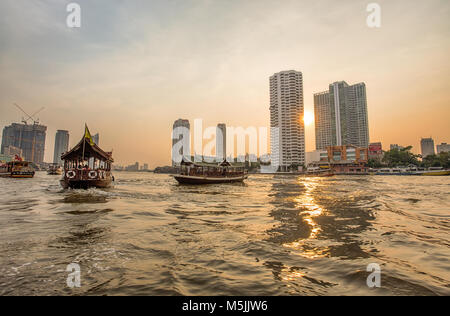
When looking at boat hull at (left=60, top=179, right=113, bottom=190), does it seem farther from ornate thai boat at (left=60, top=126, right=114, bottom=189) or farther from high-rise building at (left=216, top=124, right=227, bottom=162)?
high-rise building at (left=216, top=124, right=227, bottom=162)

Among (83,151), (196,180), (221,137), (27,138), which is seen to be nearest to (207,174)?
(196,180)

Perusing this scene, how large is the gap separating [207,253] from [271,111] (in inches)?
5599

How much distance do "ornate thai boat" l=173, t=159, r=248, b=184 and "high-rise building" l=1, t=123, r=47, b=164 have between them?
219604mm

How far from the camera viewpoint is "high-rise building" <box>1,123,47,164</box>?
183375 millimetres

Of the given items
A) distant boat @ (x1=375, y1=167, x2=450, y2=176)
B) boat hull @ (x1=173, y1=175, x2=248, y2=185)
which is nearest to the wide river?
boat hull @ (x1=173, y1=175, x2=248, y2=185)

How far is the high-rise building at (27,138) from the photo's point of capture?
183 metres

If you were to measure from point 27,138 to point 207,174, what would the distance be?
233 metres

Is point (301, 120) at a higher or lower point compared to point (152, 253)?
higher

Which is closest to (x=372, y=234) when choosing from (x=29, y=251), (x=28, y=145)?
(x=29, y=251)

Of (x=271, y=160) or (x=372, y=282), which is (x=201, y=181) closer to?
(x=372, y=282)

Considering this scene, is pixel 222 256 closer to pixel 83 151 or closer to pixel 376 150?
pixel 83 151

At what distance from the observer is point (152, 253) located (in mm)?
3980

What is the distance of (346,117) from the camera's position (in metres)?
153

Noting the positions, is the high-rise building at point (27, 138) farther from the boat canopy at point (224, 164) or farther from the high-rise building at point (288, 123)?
the boat canopy at point (224, 164)
